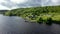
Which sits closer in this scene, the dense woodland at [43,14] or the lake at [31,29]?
the lake at [31,29]

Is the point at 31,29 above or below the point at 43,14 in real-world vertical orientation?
below

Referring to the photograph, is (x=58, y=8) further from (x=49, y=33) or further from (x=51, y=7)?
(x=49, y=33)

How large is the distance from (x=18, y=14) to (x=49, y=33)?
91.3 ft

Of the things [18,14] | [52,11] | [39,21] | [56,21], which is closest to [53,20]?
[56,21]

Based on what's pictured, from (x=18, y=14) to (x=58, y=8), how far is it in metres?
14.6

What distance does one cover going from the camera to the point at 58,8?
33188 millimetres

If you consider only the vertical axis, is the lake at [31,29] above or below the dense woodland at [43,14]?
below

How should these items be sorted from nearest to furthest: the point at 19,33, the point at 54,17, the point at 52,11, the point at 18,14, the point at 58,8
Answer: the point at 19,33 < the point at 54,17 < the point at 52,11 < the point at 58,8 < the point at 18,14

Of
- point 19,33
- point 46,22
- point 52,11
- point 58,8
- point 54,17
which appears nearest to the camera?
point 19,33

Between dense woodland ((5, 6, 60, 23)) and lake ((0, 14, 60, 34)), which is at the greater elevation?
dense woodland ((5, 6, 60, 23))

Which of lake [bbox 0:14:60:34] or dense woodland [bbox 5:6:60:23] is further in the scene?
dense woodland [bbox 5:6:60:23]

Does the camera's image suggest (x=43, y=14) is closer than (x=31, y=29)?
No

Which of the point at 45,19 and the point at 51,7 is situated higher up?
the point at 51,7

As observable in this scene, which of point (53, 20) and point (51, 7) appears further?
point (51, 7)
